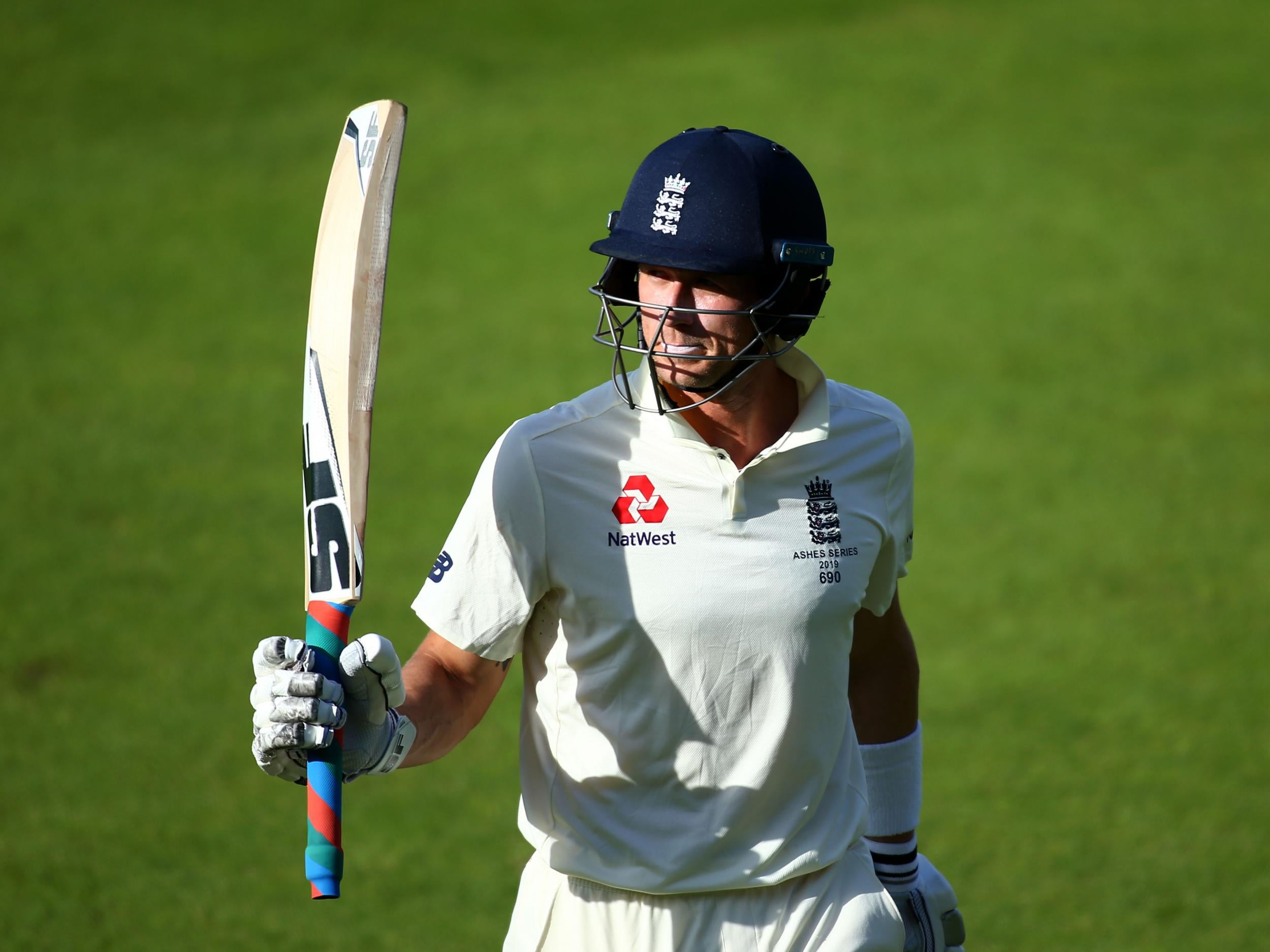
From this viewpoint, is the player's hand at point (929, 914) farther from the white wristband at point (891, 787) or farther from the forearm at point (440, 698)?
the forearm at point (440, 698)

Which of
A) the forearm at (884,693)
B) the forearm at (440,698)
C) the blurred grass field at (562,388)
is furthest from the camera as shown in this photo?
the blurred grass field at (562,388)

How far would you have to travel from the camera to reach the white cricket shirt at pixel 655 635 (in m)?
2.20

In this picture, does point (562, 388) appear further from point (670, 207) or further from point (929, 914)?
point (670, 207)

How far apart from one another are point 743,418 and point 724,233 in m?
0.32

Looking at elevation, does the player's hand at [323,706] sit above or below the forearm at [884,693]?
above

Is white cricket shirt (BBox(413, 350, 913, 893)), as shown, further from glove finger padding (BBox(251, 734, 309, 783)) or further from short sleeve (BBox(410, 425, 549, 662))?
glove finger padding (BBox(251, 734, 309, 783))

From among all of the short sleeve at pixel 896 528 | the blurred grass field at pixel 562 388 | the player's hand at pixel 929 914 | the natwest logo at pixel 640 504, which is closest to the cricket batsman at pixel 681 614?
the natwest logo at pixel 640 504

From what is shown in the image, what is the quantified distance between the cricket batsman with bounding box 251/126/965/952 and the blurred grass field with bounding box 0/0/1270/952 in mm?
Result: 2303

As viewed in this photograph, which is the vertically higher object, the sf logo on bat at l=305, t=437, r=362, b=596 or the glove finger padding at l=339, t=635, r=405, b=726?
the sf logo on bat at l=305, t=437, r=362, b=596

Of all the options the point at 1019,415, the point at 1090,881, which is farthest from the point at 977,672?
the point at 1019,415

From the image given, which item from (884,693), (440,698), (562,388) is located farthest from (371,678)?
(562,388)

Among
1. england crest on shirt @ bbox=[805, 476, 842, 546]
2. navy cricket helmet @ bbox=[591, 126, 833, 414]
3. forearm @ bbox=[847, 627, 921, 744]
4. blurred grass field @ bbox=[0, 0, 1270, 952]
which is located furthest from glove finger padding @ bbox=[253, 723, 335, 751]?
blurred grass field @ bbox=[0, 0, 1270, 952]

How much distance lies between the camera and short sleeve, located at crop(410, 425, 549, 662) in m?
2.19

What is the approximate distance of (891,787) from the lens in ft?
9.05
